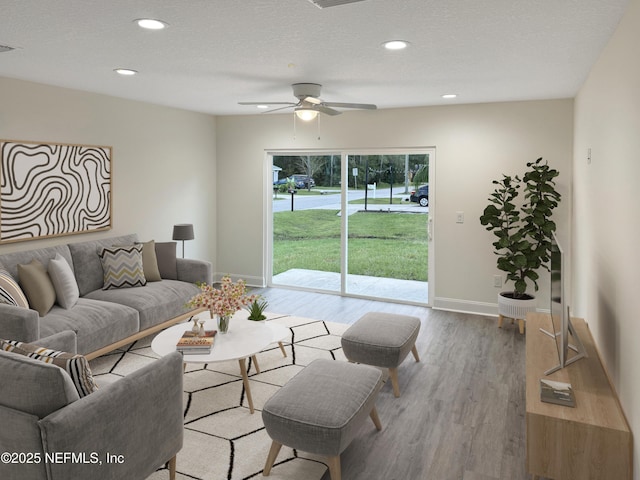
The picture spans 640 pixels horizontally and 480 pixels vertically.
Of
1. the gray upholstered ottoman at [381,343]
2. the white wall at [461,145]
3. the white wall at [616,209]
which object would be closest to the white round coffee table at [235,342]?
the gray upholstered ottoman at [381,343]

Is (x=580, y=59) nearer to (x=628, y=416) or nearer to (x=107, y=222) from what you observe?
(x=628, y=416)

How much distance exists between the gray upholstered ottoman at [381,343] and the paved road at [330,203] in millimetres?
2427

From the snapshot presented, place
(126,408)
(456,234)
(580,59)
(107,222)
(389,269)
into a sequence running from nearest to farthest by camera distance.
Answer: (126,408) → (580,59) → (107,222) → (456,234) → (389,269)

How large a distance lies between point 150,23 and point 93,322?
2.35 meters

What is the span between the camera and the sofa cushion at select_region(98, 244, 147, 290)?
4.68m

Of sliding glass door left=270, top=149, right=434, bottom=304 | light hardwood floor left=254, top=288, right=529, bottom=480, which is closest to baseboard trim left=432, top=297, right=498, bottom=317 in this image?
sliding glass door left=270, top=149, right=434, bottom=304

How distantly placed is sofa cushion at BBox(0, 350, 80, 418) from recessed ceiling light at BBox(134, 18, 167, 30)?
70.7 inches

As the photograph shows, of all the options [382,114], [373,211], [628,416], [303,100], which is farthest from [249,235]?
[628,416]

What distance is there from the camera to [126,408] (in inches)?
83.5

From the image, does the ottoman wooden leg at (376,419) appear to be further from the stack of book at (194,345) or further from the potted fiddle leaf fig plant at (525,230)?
the potted fiddle leaf fig plant at (525,230)

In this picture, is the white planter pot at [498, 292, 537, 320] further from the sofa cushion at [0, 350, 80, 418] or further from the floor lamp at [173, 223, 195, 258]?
the sofa cushion at [0, 350, 80, 418]

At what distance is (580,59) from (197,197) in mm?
4853

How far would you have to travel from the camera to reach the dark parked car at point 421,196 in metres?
5.87

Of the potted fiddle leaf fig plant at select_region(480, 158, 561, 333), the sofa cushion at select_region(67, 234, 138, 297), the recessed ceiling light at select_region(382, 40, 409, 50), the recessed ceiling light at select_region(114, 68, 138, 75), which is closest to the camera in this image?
the recessed ceiling light at select_region(382, 40, 409, 50)
